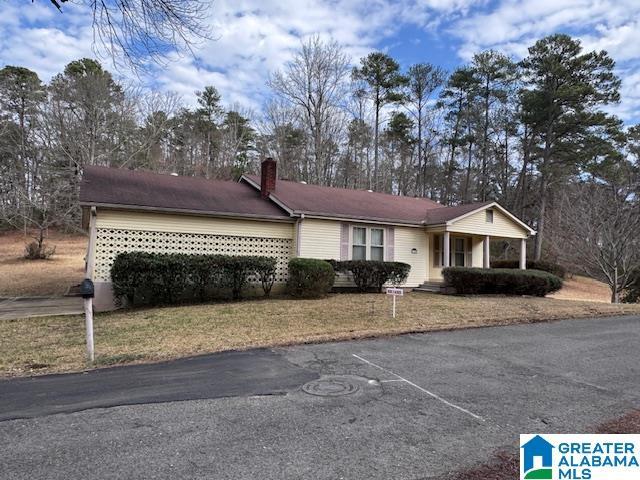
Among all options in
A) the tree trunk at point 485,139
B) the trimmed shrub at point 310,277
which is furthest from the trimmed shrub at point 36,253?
the tree trunk at point 485,139

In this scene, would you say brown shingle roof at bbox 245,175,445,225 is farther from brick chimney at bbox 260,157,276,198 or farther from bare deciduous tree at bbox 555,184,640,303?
bare deciduous tree at bbox 555,184,640,303

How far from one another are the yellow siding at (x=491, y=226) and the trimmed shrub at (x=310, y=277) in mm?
6043

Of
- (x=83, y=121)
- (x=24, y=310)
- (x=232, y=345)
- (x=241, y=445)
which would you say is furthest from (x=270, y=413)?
(x=83, y=121)

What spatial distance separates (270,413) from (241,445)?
2.44ft

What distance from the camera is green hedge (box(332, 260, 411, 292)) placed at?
607 inches

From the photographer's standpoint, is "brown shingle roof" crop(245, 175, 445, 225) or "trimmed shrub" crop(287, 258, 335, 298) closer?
"trimmed shrub" crop(287, 258, 335, 298)

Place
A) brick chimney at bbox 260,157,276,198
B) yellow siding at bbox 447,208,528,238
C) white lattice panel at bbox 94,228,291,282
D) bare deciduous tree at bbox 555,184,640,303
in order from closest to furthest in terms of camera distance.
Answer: white lattice panel at bbox 94,228,291,282 < brick chimney at bbox 260,157,276,198 < yellow siding at bbox 447,208,528,238 < bare deciduous tree at bbox 555,184,640,303

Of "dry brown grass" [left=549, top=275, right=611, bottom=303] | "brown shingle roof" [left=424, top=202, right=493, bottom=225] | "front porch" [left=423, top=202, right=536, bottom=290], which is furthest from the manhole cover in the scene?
"dry brown grass" [left=549, top=275, right=611, bottom=303]

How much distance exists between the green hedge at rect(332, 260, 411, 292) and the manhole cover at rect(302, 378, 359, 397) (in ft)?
32.1

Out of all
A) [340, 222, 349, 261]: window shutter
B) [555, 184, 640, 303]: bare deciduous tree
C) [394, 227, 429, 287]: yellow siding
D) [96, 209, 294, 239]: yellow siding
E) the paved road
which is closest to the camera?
the paved road

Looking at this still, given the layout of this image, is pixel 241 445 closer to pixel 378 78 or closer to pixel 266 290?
pixel 266 290

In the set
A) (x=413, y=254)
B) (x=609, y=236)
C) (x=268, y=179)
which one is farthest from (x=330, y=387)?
(x=609, y=236)

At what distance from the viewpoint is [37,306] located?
518 inches

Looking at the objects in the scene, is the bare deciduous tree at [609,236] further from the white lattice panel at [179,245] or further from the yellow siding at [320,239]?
the white lattice panel at [179,245]
